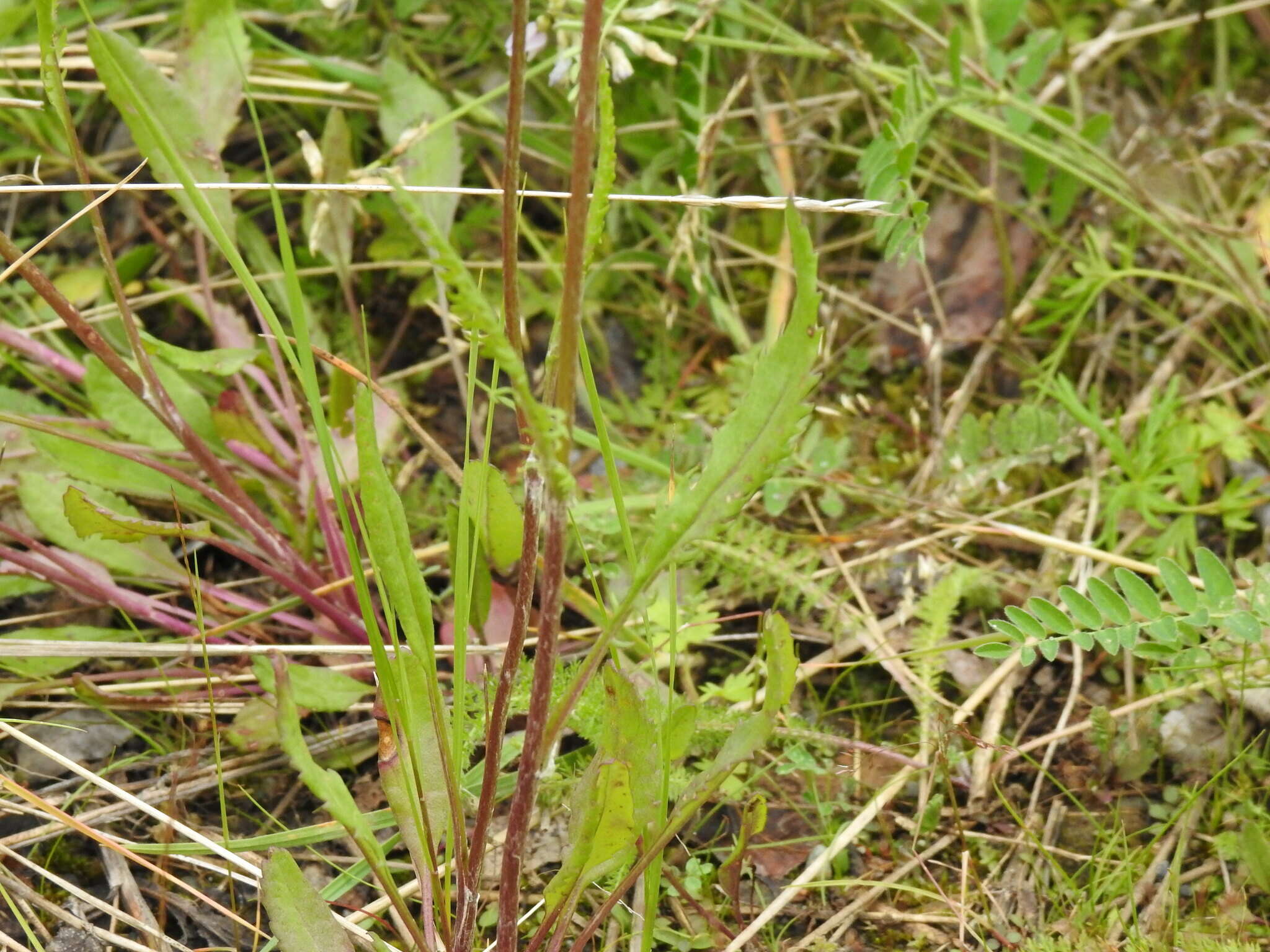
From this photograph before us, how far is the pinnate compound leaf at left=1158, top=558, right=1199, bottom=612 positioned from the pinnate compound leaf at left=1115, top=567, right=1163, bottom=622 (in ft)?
0.09

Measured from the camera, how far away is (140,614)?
1700mm

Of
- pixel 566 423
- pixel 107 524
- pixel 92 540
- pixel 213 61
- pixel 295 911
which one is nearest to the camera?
pixel 566 423

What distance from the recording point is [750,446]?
1.02 m

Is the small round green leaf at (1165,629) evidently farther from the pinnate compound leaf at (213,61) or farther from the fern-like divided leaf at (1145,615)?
the pinnate compound leaf at (213,61)

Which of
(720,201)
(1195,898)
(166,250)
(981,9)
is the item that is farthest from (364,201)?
(1195,898)

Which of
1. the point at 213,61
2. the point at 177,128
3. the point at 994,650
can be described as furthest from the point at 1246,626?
the point at 213,61

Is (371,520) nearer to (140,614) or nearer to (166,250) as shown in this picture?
(140,614)

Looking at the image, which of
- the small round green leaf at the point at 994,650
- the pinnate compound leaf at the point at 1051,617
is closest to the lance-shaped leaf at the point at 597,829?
the small round green leaf at the point at 994,650

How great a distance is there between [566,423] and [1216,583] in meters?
0.97

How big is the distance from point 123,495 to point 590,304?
3.08ft

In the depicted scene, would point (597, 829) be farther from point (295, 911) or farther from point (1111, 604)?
point (1111, 604)

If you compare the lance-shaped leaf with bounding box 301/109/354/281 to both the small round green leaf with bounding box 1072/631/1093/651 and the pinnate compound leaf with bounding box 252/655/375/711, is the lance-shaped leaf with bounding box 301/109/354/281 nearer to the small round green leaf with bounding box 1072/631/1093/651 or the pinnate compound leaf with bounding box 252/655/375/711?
the pinnate compound leaf with bounding box 252/655/375/711

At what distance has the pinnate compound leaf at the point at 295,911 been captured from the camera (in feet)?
3.62

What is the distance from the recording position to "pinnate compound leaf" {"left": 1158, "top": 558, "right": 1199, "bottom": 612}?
1434 mm
